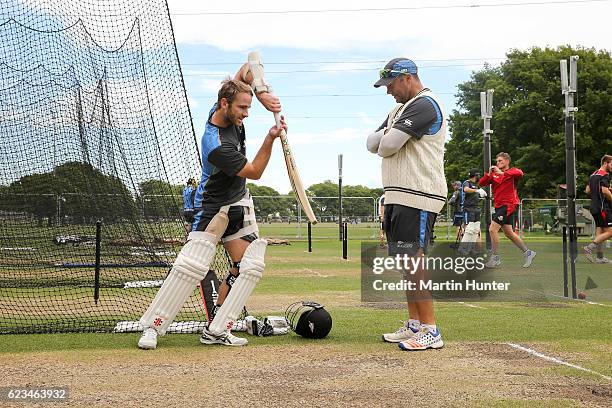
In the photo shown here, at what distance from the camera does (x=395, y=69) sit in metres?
6.90

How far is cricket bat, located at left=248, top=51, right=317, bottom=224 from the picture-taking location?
6.72 m

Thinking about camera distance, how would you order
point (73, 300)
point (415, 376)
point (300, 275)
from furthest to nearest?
point (300, 275) → point (73, 300) → point (415, 376)

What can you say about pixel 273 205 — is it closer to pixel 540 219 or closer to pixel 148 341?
pixel 540 219

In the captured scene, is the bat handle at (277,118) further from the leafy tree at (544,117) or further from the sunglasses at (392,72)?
the leafy tree at (544,117)

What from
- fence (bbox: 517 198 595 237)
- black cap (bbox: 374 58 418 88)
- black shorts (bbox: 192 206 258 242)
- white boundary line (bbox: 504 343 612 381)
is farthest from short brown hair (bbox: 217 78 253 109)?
fence (bbox: 517 198 595 237)

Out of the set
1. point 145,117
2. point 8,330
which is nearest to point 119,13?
point 145,117

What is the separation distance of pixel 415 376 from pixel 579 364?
4.34 feet

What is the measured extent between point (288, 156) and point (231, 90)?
73 cm

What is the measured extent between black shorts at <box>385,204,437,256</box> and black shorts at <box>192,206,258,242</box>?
126 cm

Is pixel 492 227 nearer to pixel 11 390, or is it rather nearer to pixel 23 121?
pixel 23 121

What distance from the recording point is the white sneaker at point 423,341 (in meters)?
6.48

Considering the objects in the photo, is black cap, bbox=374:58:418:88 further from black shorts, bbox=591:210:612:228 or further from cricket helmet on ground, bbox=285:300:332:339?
black shorts, bbox=591:210:612:228

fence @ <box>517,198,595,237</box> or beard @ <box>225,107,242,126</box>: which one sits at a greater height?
beard @ <box>225,107,242,126</box>

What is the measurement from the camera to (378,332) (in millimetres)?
7520
